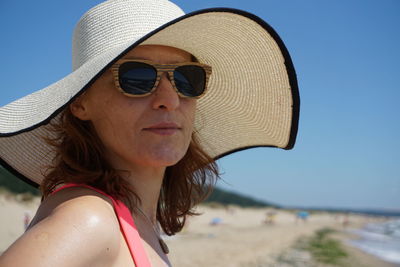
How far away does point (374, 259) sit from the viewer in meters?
16.1

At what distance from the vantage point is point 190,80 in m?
1.75

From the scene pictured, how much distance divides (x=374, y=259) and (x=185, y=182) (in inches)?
646

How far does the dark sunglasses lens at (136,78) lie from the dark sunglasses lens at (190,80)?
5.2 inches

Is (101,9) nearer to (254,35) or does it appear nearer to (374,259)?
(254,35)

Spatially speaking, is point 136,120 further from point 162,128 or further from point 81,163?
point 81,163

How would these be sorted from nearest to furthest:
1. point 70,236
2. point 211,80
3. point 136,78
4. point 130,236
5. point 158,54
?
1. point 70,236
2. point 130,236
3. point 136,78
4. point 158,54
5. point 211,80

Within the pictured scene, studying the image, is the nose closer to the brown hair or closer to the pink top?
the brown hair

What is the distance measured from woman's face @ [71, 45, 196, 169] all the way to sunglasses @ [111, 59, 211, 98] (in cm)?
3

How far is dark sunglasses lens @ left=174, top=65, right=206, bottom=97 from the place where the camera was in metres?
1.68

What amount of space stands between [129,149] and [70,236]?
598 mm

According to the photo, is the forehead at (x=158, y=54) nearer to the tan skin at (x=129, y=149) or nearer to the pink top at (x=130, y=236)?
the tan skin at (x=129, y=149)

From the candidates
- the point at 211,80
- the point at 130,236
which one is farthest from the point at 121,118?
the point at 211,80

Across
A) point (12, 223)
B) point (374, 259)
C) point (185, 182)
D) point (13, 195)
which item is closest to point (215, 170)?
point (185, 182)

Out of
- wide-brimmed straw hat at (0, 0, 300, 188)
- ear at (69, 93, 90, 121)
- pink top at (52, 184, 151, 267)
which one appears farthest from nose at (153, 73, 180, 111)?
pink top at (52, 184, 151, 267)
